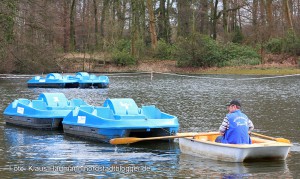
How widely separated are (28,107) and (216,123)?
21.5ft

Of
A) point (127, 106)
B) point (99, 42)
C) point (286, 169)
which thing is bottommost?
point (286, 169)

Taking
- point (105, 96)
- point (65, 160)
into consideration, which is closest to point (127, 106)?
point (65, 160)

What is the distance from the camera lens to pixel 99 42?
68938mm

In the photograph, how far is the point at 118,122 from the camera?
51.6 feet

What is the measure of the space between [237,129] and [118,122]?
387 cm

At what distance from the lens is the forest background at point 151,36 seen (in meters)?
53.8

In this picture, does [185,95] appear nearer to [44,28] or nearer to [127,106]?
[127,106]

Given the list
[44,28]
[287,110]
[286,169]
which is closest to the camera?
[286,169]

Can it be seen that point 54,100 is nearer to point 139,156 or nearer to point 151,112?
point 151,112

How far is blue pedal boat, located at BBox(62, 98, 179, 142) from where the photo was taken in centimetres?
1569

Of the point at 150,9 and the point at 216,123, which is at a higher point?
the point at 150,9

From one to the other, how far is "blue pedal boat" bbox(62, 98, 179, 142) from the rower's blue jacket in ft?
9.63

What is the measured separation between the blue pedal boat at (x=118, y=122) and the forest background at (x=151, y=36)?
32.7m

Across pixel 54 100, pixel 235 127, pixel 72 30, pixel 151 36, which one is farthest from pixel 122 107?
pixel 72 30
